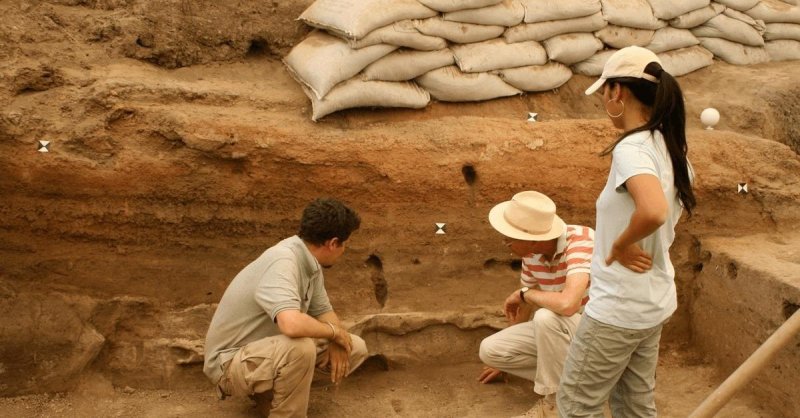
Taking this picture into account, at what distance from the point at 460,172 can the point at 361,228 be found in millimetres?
565

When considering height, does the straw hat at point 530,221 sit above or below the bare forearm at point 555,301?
above

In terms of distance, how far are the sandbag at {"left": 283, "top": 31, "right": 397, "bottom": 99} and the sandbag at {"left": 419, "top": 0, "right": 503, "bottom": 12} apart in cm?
30

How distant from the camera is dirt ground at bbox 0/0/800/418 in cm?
425

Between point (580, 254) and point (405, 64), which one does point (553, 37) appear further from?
point (580, 254)

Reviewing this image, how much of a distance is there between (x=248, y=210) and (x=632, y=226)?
2215 mm

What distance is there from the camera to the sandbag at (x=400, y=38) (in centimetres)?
456

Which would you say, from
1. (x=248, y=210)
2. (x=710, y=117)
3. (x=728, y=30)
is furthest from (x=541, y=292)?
(x=728, y=30)

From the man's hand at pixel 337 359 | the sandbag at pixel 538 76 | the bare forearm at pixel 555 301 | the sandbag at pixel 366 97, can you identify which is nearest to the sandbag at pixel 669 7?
the sandbag at pixel 538 76

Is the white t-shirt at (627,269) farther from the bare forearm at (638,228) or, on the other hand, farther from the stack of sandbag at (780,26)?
the stack of sandbag at (780,26)

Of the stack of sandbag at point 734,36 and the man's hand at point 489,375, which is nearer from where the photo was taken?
the man's hand at point 489,375

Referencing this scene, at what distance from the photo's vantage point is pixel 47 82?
14.5 feet

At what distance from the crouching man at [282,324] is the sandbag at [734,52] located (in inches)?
123

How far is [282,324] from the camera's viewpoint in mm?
3574

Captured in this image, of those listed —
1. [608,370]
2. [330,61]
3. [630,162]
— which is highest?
[630,162]
